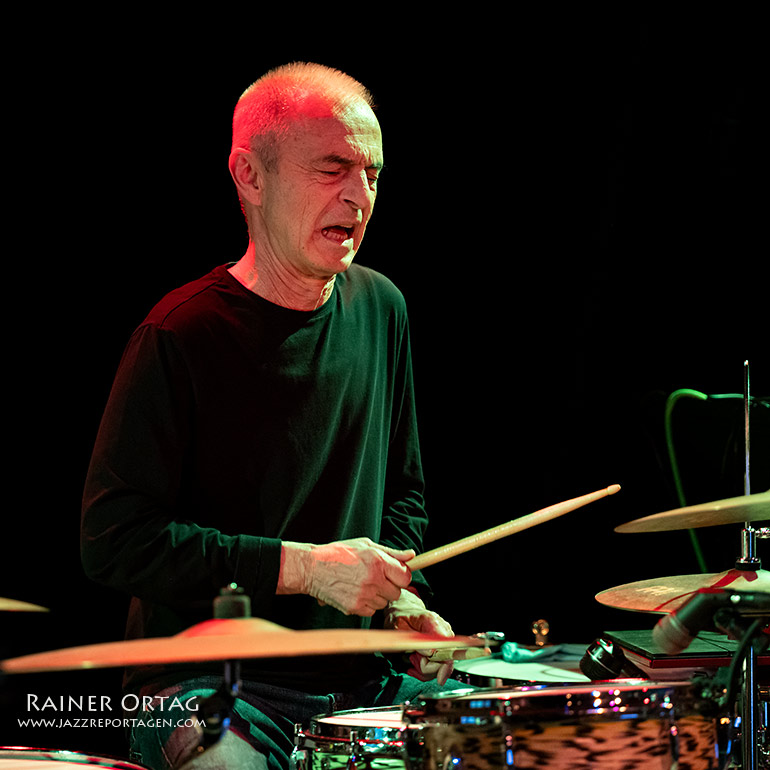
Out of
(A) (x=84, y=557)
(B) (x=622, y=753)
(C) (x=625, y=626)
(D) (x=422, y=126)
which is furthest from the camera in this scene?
(C) (x=625, y=626)

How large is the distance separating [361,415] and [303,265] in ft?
1.12

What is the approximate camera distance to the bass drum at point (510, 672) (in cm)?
230

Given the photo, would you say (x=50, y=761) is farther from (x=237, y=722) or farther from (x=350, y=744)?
(x=350, y=744)

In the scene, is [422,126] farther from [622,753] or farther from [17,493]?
[622,753]

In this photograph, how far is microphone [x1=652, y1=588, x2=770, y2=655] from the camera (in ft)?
5.15

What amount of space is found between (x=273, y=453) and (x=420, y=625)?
0.45 metres

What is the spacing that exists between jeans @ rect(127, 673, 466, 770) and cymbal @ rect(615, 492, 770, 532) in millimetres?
667

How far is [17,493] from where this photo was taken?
2.72 meters

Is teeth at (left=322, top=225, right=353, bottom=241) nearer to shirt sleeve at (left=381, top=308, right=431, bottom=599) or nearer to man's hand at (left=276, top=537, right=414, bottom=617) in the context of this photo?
shirt sleeve at (left=381, top=308, right=431, bottom=599)

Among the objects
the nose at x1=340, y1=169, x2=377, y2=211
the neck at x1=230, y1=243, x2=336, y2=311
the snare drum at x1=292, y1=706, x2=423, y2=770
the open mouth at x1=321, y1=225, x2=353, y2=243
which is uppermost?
the nose at x1=340, y1=169, x2=377, y2=211

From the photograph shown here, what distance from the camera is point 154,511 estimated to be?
1999 millimetres

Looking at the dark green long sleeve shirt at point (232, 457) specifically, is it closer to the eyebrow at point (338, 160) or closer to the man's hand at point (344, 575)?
the man's hand at point (344, 575)

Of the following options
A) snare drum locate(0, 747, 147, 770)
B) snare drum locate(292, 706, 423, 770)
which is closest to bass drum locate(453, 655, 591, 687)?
snare drum locate(292, 706, 423, 770)

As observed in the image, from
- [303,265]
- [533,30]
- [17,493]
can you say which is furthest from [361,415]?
[533,30]
